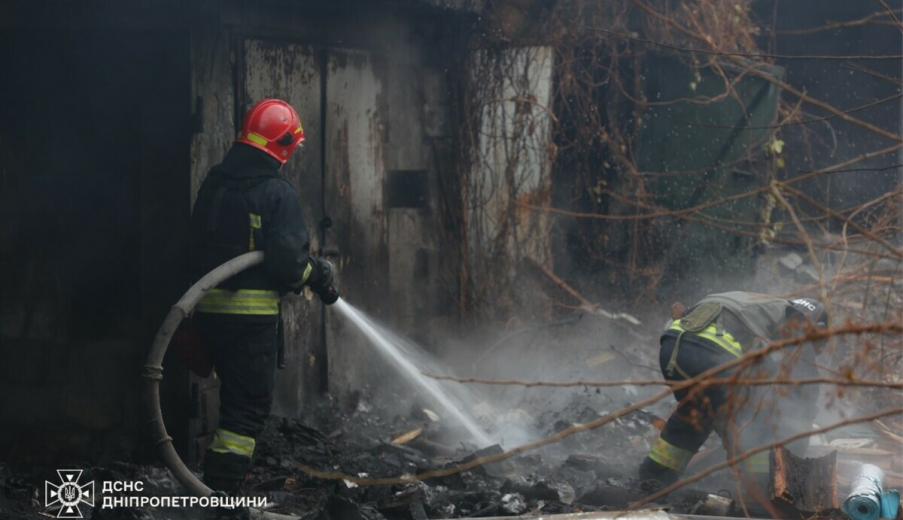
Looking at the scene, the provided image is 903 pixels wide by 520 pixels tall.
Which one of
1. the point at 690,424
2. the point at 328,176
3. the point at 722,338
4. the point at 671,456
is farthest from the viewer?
the point at 328,176

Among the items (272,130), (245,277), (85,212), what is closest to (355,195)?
(272,130)

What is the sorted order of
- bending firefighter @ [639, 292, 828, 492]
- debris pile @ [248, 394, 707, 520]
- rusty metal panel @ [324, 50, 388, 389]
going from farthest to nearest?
rusty metal panel @ [324, 50, 388, 389] → bending firefighter @ [639, 292, 828, 492] → debris pile @ [248, 394, 707, 520]

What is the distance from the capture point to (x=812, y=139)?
14648 millimetres

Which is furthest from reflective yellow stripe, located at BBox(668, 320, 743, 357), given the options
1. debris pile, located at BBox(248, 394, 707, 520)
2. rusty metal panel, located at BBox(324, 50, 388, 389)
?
rusty metal panel, located at BBox(324, 50, 388, 389)

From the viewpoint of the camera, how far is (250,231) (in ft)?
18.7

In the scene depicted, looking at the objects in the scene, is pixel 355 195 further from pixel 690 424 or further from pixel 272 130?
pixel 690 424

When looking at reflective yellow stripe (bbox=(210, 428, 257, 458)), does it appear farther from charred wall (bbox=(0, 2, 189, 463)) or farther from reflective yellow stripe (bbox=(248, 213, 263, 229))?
reflective yellow stripe (bbox=(248, 213, 263, 229))

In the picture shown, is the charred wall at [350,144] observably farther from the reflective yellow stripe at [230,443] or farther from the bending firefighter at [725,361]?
the bending firefighter at [725,361]

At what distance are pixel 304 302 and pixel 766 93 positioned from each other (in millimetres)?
5268

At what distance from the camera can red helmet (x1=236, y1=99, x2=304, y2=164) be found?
5.82 metres

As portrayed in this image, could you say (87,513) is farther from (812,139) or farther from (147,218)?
(812,139)

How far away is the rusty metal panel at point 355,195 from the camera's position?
7578 millimetres

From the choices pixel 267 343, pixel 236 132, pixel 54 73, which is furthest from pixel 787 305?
pixel 54 73

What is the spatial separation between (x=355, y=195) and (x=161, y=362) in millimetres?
2803
